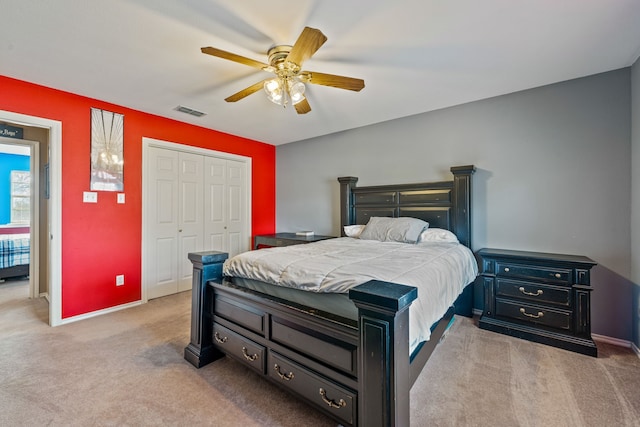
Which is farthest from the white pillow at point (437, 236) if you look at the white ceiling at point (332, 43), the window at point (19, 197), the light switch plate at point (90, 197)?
the window at point (19, 197)

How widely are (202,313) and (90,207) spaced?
84.7 inches

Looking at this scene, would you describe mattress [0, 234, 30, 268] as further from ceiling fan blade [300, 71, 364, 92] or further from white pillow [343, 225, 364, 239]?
ceiling fan blade [300, 71, 364, 92]

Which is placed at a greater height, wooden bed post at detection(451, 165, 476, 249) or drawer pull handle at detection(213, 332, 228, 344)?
wooden bed post at detection(451, 165, 476, 249)

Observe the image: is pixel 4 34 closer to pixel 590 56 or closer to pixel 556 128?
pixel 590 56

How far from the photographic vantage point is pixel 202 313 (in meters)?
2.18

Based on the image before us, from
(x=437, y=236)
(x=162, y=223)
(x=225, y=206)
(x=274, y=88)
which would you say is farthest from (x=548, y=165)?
(x=162, y=223)

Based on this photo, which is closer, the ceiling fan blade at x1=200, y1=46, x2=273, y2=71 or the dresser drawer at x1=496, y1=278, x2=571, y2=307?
the ceiling fan blade at x1=200, y1=46, x2=273, y2=71

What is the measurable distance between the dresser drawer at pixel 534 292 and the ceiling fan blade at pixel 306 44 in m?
2.68

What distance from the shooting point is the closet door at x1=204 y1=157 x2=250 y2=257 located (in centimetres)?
446

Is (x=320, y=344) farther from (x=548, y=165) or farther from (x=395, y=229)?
(x=548, y=165)

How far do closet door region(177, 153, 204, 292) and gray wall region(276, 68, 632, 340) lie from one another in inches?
109

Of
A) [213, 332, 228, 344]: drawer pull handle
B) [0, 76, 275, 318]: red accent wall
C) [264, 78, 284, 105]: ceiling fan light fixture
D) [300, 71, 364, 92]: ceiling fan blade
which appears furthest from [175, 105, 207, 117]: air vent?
[213, 332, 228, 344]: drawer pull handle

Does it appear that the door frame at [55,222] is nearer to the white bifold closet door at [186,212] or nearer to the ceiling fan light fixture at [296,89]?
the white bifold closet door at [186,212]

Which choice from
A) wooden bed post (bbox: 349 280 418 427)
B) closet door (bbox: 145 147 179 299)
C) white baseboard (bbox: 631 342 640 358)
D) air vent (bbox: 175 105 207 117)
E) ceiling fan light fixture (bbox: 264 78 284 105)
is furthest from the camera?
closet door (bbox: 145 147 179 299)
